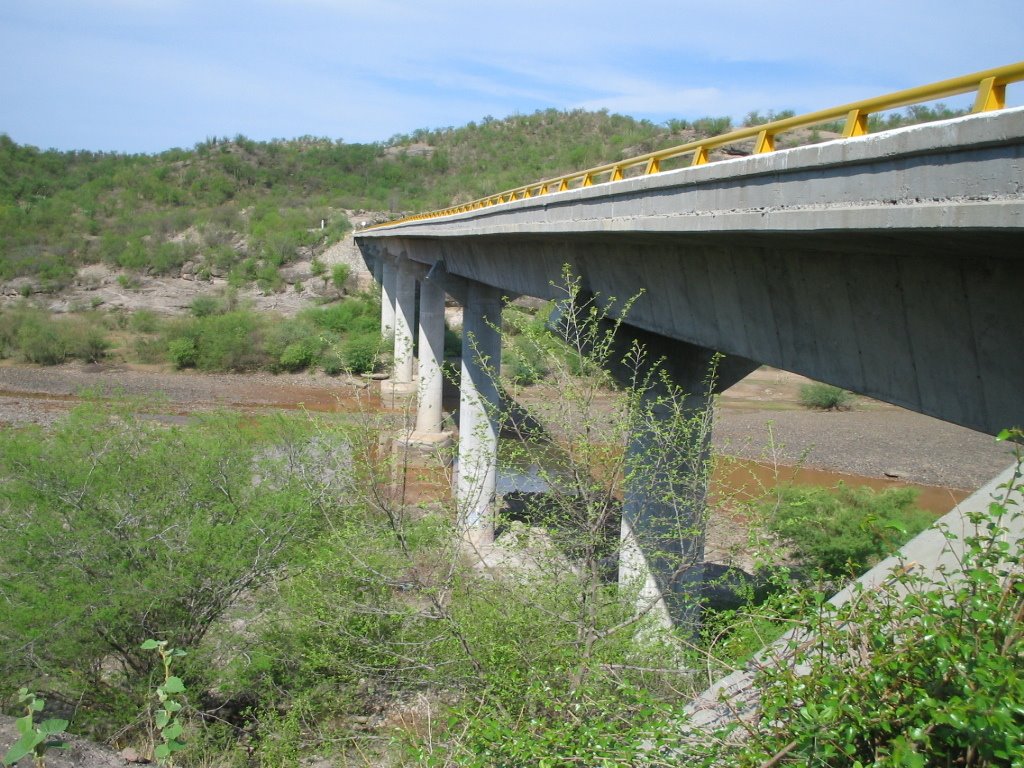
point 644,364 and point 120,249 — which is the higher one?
point 120,249

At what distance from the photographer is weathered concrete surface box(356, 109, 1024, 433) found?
413 centimetres

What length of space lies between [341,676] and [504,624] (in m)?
3.05

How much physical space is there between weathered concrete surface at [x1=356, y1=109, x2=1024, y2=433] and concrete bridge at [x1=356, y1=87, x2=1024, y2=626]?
11 millimetres

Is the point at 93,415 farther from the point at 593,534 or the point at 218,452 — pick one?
the point at 593,534

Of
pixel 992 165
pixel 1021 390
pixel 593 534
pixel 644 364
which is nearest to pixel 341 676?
pixel 593 534

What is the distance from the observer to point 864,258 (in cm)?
574

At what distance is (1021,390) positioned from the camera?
4648 millimetres

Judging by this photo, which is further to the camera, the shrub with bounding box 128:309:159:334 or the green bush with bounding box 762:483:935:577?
the shrub with bounding box 128:309:159:334

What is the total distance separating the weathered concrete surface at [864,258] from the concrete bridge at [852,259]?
1cm

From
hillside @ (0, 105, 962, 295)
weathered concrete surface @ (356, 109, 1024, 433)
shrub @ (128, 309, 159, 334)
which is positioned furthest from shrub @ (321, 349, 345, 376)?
weathered concrete surface @ (356, 109, 1024, 433)

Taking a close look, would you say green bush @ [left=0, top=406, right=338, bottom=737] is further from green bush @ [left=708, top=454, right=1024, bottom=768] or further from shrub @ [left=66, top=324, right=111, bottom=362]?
shrub @ [left=66, top=324, right=111, bottom=362]

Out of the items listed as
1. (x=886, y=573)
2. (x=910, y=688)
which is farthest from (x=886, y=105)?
(x=910, y=688)

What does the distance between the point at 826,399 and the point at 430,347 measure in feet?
60.6

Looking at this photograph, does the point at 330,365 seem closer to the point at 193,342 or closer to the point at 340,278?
the point at 193,342
